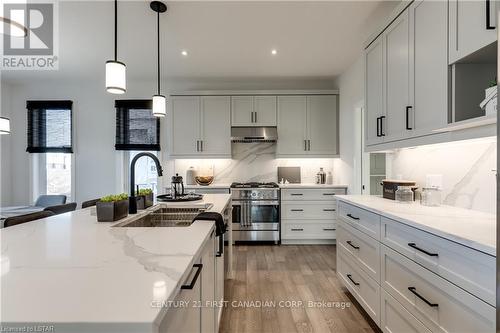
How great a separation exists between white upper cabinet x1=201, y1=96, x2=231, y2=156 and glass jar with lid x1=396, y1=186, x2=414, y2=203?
9.19 feet

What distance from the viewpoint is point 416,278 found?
141 centimetres

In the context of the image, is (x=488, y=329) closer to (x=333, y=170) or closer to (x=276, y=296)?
(x=276, y=296)

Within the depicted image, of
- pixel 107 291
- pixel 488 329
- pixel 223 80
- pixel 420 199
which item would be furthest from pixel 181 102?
pixel 488 329

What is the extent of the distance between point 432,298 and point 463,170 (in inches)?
38.1

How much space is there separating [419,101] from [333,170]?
289 centimetres

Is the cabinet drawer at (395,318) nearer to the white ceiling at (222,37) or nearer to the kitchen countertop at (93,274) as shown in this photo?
the kitchen countertop at (93,274)

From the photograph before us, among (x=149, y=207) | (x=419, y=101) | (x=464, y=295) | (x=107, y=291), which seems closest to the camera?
(x=107, y=291)

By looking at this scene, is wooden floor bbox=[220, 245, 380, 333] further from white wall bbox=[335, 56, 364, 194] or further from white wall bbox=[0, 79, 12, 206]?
white wall bbox=[0, 79, 12, 206]

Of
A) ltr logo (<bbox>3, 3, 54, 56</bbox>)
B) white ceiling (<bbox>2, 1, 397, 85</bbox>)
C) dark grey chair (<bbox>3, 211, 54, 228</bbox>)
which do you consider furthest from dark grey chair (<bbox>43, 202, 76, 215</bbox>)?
white ceiling (<bbox>2, 1, 397, 85</bbox>)

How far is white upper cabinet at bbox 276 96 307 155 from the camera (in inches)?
172

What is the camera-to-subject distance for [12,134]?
14.7 feet

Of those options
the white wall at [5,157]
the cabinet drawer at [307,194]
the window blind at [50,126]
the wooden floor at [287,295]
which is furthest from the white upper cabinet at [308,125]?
the white wall at [5,157]

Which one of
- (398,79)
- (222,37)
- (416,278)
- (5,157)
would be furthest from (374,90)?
(5,157)

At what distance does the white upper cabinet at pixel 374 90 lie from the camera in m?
2.29
